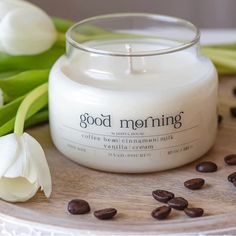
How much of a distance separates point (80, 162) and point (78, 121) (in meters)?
0.05

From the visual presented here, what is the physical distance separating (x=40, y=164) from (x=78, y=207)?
0.06 metres

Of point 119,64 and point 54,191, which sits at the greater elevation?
point 119,64

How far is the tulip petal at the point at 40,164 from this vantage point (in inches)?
26.5

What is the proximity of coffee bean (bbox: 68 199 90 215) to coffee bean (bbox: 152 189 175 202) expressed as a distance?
7cm

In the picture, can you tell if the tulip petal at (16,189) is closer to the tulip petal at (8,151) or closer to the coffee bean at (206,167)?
the tulip petal at (8,151)

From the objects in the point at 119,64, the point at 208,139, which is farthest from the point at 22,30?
the point at 208,139

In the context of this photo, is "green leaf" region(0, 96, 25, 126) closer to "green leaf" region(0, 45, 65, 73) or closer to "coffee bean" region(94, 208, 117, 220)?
"green leaf" region(0, 45, 65, 73)

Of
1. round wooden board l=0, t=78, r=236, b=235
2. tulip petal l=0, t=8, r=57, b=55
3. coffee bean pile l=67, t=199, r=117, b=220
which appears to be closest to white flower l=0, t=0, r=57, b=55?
tulip petal l=0, t=8, r=57, b=55

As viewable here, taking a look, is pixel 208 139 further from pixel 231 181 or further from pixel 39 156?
pixel 39 156

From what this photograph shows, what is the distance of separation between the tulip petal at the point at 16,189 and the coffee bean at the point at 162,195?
118mm

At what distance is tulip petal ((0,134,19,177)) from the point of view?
0.66 metres

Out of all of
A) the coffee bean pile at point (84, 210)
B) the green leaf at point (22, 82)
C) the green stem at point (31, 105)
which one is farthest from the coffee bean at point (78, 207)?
the green leaf at point (22, 82)

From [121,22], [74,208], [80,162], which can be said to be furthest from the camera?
[121,22]

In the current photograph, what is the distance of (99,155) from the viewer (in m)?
0.73
